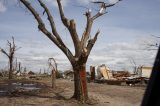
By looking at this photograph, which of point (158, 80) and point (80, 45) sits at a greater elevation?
point (80, 45)

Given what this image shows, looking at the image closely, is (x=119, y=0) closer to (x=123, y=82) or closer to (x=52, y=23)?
(x=52, y=23)

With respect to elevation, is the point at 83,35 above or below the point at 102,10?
below

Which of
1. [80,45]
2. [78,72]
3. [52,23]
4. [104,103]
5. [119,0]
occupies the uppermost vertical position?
[119,0]

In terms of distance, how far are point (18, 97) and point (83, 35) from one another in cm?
428

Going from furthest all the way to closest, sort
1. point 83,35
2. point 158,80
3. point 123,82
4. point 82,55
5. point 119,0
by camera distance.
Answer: point 123,82, point 119,0, point 83,35, point 82,55, point 158,80

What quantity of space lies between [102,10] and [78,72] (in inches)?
142

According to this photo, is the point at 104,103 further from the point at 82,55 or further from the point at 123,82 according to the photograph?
the point at 123,82

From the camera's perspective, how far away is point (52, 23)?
1814 centimetres

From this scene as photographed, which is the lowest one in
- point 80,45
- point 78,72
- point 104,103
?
point 104,103

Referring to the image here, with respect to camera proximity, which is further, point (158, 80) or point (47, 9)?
point (47, 9)

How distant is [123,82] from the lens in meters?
36.5

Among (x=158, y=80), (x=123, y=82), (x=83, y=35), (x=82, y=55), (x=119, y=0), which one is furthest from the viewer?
(x=123, y=82)

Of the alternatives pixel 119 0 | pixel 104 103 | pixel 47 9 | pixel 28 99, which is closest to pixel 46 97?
pixel 28 99

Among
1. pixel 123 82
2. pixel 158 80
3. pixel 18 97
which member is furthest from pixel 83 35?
pixel 123 82
